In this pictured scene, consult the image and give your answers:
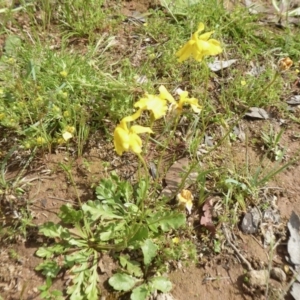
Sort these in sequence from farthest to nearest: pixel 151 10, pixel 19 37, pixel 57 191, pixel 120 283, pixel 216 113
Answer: pixel 151 10
pixel 19 37
pixel 216 113
pixel 57 191
pixel 120 283

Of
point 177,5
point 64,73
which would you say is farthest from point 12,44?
point 177,5

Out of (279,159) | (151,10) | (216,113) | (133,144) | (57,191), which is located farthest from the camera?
(151,10)

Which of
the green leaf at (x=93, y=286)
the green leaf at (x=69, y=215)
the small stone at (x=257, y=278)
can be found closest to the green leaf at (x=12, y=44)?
the green leaf at (x=69, y=215)

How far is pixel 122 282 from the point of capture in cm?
178

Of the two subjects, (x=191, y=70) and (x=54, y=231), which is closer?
(x=54, y=231)

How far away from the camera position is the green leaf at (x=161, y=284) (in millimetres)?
1785

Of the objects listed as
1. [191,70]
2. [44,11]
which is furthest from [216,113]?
[44,11]

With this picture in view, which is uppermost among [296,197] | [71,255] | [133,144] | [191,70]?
[133,144]

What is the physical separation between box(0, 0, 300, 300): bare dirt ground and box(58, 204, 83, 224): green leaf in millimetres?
133

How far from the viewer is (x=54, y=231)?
186cm

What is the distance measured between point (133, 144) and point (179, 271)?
2.85 feet

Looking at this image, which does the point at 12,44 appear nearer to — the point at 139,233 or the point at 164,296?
the point at 139,233

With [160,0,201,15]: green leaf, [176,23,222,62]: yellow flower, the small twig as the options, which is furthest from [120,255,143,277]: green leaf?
[160,0,201,15]: green leaf

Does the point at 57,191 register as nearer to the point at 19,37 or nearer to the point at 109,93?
the point at 109,93
